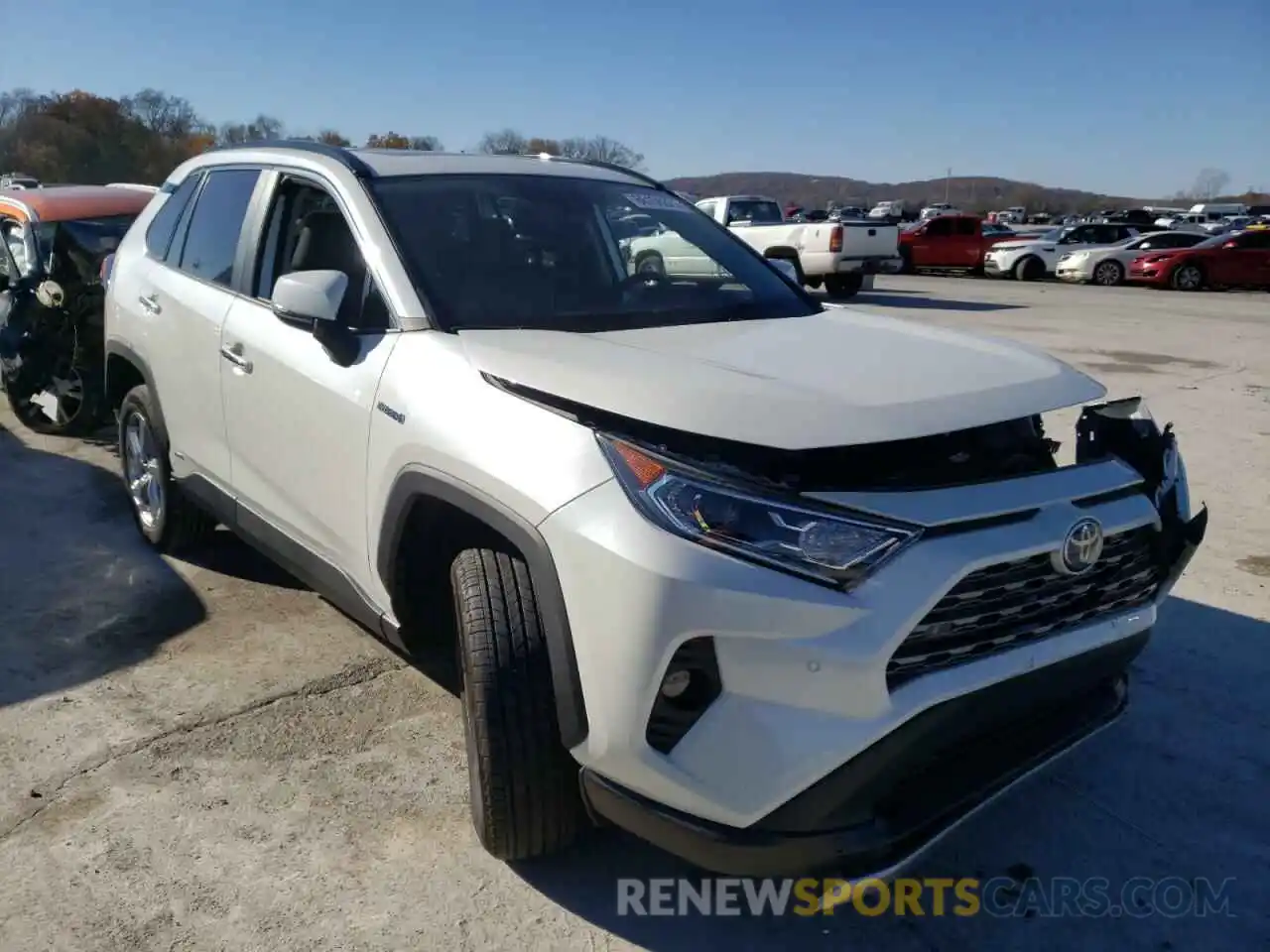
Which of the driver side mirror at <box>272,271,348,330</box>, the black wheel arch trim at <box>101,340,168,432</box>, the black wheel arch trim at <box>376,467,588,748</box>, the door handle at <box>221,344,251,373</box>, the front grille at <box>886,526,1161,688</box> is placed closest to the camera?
the front grille at <box>886,526,1161,688</box>

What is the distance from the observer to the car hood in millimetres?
2281

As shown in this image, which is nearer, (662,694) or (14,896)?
(662,694)

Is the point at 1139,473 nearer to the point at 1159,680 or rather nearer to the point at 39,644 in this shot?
the point at 1159,680

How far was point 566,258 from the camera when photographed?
3561 mm

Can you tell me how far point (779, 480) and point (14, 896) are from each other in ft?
7.13

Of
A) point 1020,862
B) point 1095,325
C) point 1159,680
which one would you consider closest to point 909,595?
point 1020,862

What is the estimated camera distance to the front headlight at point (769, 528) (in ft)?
6.95

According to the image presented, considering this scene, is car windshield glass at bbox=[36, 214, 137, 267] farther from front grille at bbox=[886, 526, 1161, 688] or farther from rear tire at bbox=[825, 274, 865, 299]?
rear tire at bbox=[825, 274, 865, 299]

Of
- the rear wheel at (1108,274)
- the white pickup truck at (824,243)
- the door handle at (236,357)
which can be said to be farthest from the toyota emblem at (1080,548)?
the rear wheel at (1108,274)

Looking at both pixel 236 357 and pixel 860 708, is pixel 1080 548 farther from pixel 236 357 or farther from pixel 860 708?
pixel 236 357

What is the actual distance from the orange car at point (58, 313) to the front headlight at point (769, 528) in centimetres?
610

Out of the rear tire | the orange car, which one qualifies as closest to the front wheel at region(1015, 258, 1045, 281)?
the rear tire

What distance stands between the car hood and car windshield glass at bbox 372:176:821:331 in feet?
0.66

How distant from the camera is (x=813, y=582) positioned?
6.90 feet
